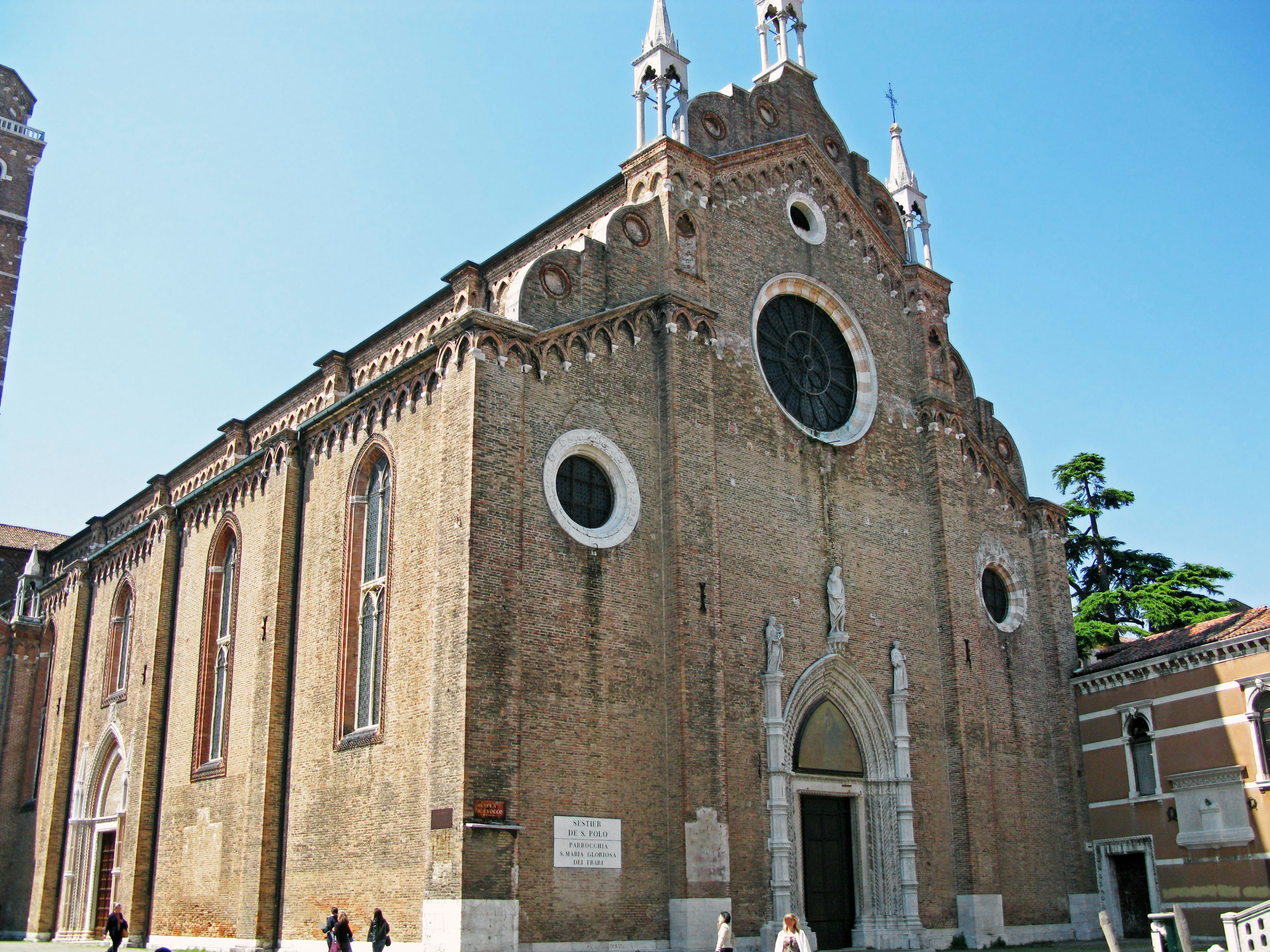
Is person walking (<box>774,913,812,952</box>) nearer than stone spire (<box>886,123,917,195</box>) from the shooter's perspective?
Yes

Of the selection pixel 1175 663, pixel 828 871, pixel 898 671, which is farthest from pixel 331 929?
pixel 1175 663

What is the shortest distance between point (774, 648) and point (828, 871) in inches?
157

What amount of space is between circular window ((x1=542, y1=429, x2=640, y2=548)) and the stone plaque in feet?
13.2

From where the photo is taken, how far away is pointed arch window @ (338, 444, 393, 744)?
60.4 ft

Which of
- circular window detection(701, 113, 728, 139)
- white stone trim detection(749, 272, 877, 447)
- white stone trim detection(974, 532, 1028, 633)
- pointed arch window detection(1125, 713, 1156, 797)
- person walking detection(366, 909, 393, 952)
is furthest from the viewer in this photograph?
white stone trim detection(974, 532, 1028, 633)

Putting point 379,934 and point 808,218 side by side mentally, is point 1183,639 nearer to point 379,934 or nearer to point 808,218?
point 808,218

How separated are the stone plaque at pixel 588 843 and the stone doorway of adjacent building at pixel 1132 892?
41.5 ft

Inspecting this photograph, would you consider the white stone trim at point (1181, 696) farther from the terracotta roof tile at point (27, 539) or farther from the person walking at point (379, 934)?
the terracotta roof tile at point (27, 539)

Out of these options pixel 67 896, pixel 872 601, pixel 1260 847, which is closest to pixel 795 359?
pixel 872 601

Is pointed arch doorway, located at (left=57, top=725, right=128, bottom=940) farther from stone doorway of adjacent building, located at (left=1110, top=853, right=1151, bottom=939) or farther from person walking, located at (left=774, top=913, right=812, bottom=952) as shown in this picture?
stone doorway of adjacent building, located at (left=1110, top=853, right=1151, bottom=939)

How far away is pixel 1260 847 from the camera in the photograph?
2048cm

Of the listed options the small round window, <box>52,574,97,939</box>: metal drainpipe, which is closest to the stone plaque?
the small round window

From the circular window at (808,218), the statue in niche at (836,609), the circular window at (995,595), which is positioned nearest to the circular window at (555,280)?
the circular window at (808,218)

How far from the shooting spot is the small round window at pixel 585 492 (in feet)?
58.1
